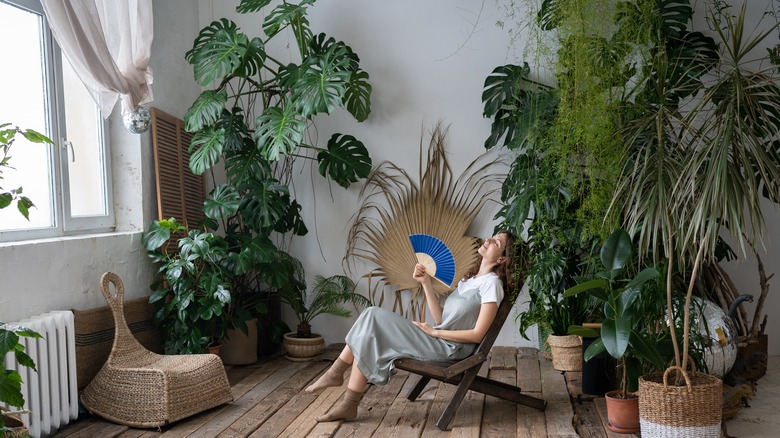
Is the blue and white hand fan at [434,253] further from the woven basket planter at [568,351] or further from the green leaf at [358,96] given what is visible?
the green leaf at [358,96]

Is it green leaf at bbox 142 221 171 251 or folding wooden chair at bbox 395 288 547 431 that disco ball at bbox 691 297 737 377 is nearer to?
folding wooden chair at bbox 395 288 547 431

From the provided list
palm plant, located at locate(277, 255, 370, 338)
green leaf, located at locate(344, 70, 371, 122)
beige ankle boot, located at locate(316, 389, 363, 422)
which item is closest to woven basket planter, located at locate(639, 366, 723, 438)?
beige ankle boot, located at locate(316, 389, 363, 422)

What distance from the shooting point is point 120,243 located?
14.8 feet

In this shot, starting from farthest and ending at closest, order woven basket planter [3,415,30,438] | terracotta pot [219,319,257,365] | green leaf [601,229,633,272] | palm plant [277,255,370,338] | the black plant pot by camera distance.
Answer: palm plant [277,255,370,338], terracotta pot [219,319,257,365], the black plant pot, green leaf [601,229,633,272], woven basket planter [3,415,30,438]

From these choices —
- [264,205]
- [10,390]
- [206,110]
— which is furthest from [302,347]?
[10,390]

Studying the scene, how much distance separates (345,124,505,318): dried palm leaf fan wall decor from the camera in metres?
5.54

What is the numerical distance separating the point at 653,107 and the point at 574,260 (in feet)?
3.65

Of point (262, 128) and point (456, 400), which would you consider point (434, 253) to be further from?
point (262, 128)

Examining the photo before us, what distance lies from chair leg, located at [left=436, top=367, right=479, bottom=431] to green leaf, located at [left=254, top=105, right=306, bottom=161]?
1762mm

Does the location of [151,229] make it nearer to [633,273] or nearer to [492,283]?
[492,283]

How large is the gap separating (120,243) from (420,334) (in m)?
1.96

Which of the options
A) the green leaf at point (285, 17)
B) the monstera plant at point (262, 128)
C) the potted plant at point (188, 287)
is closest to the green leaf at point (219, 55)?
the monstera plant at point (262, 128)

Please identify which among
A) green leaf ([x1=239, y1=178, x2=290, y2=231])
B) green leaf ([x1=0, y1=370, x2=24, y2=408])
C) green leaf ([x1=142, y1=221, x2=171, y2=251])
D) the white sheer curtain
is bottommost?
green leaf ([x1=0, y1=370, x2=24, y2=408])

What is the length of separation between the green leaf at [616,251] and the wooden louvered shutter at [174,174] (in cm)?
280
